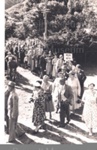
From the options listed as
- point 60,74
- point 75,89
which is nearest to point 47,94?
point 60,74

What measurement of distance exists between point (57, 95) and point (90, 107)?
673 mm

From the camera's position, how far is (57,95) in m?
7.26

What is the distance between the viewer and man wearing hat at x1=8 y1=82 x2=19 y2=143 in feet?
22.3

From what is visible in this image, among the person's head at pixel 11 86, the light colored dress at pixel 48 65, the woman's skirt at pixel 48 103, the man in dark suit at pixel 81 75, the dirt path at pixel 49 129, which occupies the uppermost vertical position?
the light colored dress at pixel 48 65

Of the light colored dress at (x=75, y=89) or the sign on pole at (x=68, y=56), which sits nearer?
the light colored dress at (x=75, y=89)

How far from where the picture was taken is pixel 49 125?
730 centimetres

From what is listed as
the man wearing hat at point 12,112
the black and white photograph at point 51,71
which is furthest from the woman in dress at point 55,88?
the man wearing hat at point 12,112

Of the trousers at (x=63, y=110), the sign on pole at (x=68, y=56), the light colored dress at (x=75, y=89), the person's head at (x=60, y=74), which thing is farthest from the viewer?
the sign on pole at (x=68, y=56)

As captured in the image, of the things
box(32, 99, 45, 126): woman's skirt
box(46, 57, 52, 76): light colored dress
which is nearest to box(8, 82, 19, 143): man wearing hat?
box(32, 99, 45, 126): woman's skirt

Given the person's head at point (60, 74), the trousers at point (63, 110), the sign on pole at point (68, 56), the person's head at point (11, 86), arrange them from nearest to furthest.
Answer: the person's head at point (11, 86) → the trousers at point (63, 110) → the person's head at point (60, 74) → the sign on pole at point (68, 56)

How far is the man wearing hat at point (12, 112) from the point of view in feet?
22.3

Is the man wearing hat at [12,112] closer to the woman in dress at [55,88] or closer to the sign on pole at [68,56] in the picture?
the woman in dress at [55,88]

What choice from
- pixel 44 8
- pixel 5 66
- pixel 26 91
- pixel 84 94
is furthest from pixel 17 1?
pixel 84 94

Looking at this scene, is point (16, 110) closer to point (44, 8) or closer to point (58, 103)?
point (58, 103)
